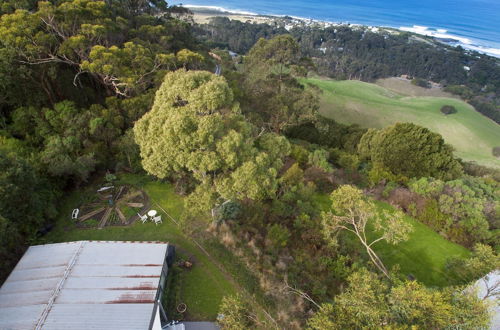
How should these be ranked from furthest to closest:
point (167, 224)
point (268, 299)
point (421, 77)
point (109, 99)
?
point (421, 77) → point (109, 99) → point (167, 224) → point (268, 299)

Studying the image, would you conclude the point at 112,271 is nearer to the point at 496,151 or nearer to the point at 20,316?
the point at 20,316

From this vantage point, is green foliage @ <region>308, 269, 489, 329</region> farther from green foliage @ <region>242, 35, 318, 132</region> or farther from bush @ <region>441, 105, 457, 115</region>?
bush @ <region>441, 105, 457, 115</region>

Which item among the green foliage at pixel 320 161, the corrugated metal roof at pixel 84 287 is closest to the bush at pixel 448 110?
the green foliage at pixel 320 161

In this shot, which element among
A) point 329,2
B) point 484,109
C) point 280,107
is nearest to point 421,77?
point 484,109

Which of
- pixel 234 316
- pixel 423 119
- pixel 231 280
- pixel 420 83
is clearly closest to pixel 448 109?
pixel 423 119

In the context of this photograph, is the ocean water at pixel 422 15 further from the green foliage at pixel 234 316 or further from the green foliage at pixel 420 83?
the green foliage at pixel 234 316

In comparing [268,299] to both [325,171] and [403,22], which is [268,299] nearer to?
[325,171]
